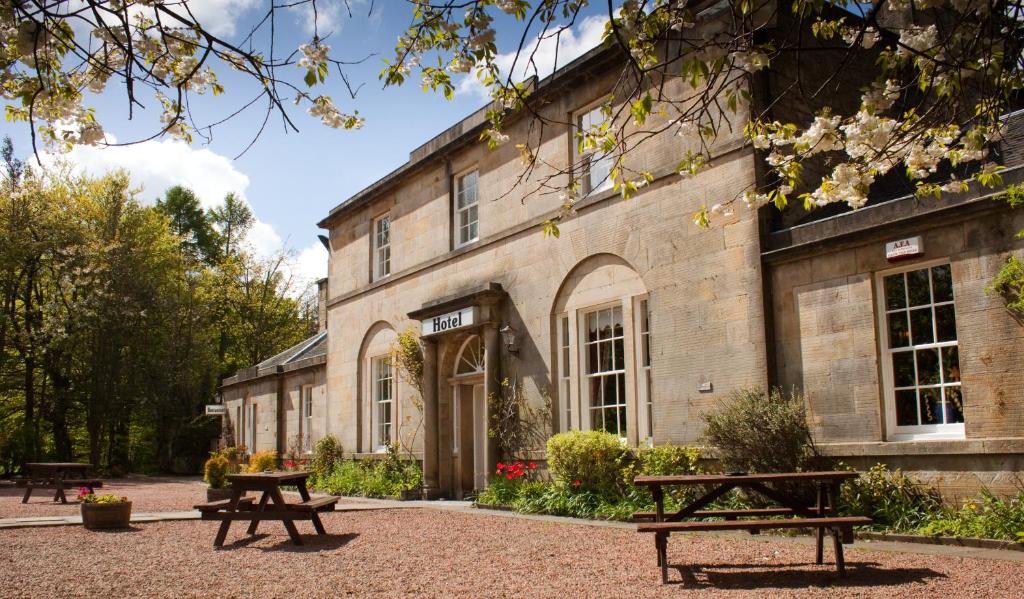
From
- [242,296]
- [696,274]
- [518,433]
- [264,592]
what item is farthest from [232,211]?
[264,592]

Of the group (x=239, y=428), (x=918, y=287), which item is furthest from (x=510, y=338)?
(x=239, y=428)

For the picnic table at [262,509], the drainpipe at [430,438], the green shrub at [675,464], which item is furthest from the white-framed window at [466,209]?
the picnic table at [262,509]

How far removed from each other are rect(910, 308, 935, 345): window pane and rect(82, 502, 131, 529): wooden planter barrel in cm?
1006

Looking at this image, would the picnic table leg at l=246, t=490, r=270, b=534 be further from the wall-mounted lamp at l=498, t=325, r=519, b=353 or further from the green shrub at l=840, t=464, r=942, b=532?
the green shrub at l=840, t=464, r=942, b=532

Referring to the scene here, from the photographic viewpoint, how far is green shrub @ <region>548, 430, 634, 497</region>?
11.9 metres

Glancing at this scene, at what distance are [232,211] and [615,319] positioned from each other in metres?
37.3

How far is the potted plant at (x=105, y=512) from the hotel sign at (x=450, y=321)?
6.19m

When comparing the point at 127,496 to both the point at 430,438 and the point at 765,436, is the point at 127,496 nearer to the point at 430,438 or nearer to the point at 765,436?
the point at 430,438

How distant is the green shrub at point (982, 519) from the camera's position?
795 cm

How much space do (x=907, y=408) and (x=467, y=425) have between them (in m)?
8.90

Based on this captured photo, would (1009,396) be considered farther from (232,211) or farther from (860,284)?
(232,211)

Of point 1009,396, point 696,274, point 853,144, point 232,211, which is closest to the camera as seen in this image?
point 853,144

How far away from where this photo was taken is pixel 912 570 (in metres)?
6.81

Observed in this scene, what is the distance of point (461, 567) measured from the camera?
306 inches
